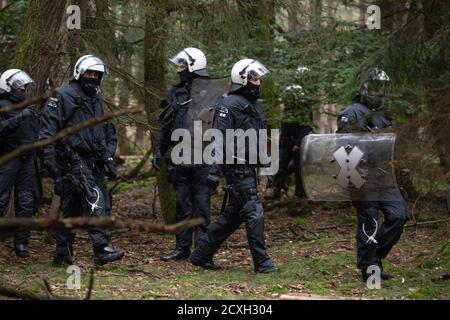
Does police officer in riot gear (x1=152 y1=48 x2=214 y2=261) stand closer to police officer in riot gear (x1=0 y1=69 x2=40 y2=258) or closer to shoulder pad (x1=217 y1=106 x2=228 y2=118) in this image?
shoulder pad (x1=217 y1=106 x2=228 y2=118)

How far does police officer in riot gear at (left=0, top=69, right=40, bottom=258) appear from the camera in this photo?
958 cm

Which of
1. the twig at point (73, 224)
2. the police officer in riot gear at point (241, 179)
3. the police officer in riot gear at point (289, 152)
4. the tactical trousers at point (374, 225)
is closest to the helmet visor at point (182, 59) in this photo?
the police officer in riot gear at point (241, 179)

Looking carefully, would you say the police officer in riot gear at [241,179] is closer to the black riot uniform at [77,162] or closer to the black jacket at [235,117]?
the black jacket at [235,117]

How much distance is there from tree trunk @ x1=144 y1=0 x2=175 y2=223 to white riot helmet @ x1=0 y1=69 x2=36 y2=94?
1.85 metres

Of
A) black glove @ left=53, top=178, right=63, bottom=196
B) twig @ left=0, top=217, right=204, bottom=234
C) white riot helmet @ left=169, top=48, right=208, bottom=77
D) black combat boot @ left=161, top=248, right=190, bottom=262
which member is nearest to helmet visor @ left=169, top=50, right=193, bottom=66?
white riot helmet @ left=169, top=48, right=208, bottom=77

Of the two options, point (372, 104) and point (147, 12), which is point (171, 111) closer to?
point (147, 12)

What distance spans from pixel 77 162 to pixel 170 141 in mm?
1431

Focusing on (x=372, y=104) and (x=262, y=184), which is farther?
(x=262, y=184)

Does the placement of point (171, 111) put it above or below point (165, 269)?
above

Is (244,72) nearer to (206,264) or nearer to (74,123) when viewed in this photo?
(74,123)

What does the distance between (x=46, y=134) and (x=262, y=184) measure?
9214mm

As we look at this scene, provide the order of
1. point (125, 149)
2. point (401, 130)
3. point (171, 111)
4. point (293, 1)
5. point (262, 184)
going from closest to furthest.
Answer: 1. point (401, 130)
2. point (171, 111)
3. point (293, 1)
4. point (262, 184)
5. point (125, 149)

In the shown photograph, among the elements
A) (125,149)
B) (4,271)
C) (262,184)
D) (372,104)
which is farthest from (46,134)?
(125,149)

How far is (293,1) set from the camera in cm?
1187
